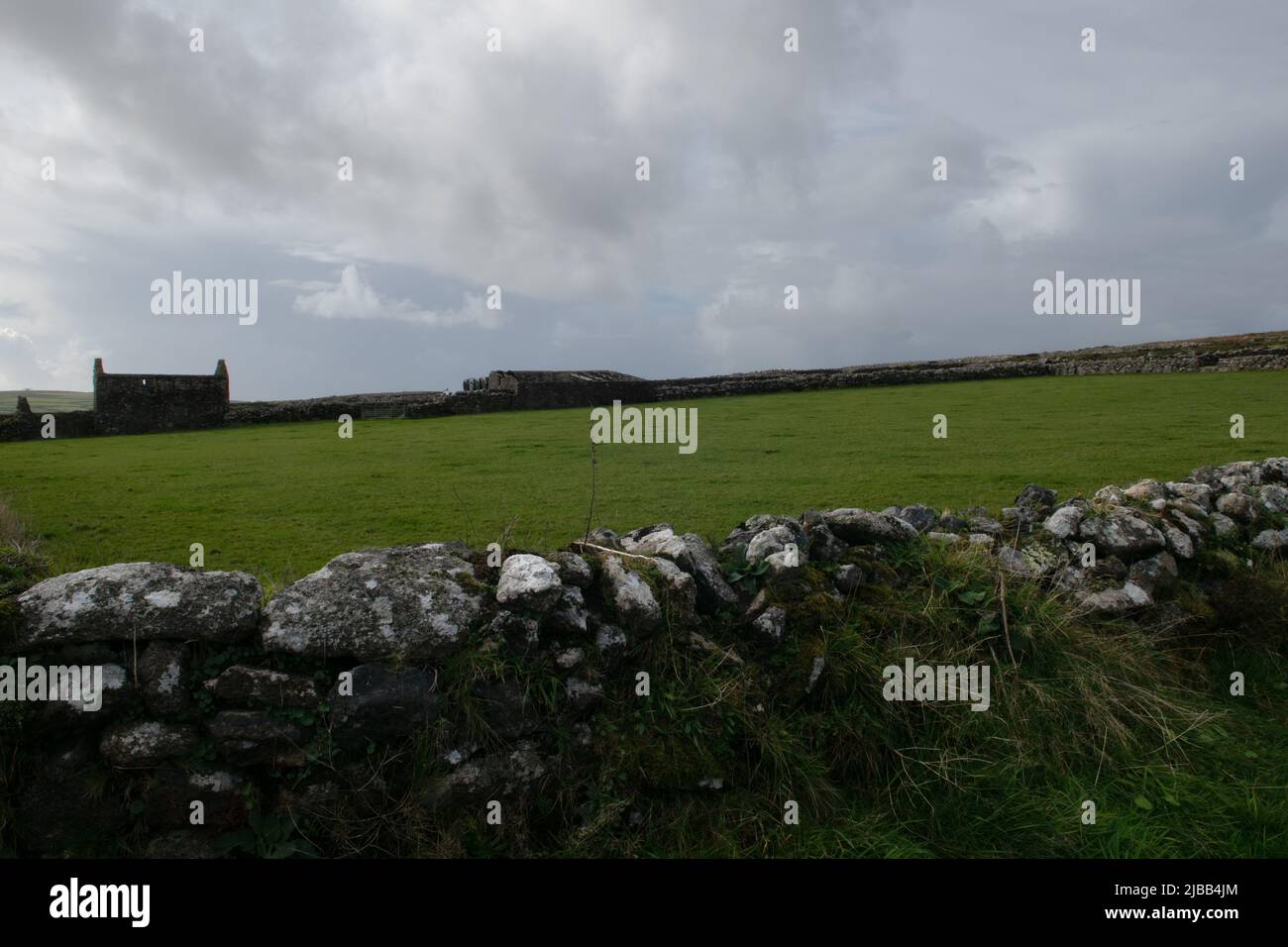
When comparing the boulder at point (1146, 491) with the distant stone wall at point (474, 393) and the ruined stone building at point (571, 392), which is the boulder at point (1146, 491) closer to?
the ruined stone building at point (571, 392)

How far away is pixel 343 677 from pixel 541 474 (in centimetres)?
557

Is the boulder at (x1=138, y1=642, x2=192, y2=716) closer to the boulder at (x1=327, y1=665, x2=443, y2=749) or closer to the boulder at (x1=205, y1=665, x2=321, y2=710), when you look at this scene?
the boulder at (x1=205, y1=665, x2=321, y2=710)

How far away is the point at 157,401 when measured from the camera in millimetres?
25906

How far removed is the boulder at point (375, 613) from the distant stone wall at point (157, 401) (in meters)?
25.5

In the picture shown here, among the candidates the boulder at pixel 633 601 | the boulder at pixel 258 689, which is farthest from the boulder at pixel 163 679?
the boulder at pixel 633 601

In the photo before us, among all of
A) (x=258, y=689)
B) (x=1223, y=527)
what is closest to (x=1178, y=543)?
(x=1223, y=527)

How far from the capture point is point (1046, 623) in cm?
532

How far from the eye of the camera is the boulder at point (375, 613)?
3801 mm

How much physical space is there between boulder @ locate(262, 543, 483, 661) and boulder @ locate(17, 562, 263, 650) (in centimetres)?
19

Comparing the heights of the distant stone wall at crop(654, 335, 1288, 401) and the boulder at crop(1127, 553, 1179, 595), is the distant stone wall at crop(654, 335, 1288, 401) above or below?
above

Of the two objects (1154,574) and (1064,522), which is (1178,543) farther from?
(1064,522)

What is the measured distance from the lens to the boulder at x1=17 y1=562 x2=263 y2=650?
3594 millimetres

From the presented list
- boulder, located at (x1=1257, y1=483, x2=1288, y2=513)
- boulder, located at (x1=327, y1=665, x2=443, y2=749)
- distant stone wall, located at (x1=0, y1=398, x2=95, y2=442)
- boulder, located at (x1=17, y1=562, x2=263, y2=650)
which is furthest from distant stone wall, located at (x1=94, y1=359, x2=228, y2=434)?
boulder, located at (x1=1257, y1=483, x2=1288, y2=513)

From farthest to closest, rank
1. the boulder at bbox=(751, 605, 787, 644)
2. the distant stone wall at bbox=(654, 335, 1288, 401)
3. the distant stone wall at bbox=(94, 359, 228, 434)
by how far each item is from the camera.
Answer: the distant stone wall at bbox=(654, 335, 1288, 401) → the distant stone wall at bbox=(94, 359, 228, 434) → the boulder at bbox=(751, 605, 787, 644)
